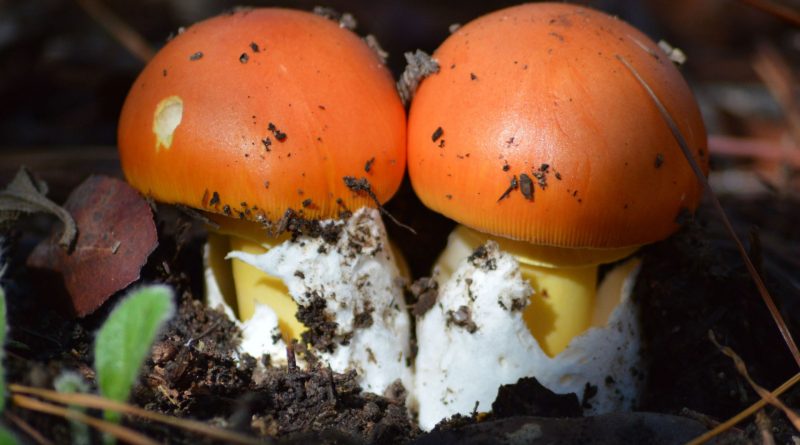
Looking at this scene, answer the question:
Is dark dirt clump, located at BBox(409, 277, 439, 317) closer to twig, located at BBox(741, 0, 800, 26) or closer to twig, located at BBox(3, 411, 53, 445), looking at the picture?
twig, located at BBox(3, 411, 53, 445)

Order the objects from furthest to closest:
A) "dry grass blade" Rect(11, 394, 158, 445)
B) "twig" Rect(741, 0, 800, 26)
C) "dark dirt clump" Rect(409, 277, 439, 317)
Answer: "twig" Rect(741, 0, 800, 26)
"dark dirt clump" Rect(409, 277, 439, 317)
"dry grass blade" Rect(11, 394, 158, 445)

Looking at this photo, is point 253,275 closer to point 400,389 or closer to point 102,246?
point 102,246

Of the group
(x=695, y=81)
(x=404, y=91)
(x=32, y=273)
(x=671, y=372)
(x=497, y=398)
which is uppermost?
(x=404, y=91)

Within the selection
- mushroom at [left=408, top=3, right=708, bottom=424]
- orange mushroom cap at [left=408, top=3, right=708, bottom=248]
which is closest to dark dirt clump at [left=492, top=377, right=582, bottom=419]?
mushroom at [left=408, top=3, right=708, bottom=424]

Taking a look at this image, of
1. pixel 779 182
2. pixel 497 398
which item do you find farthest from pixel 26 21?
pixel 779 182

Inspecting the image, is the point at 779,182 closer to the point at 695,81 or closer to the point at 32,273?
the point at 695,81

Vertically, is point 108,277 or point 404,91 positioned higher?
point 404,91
